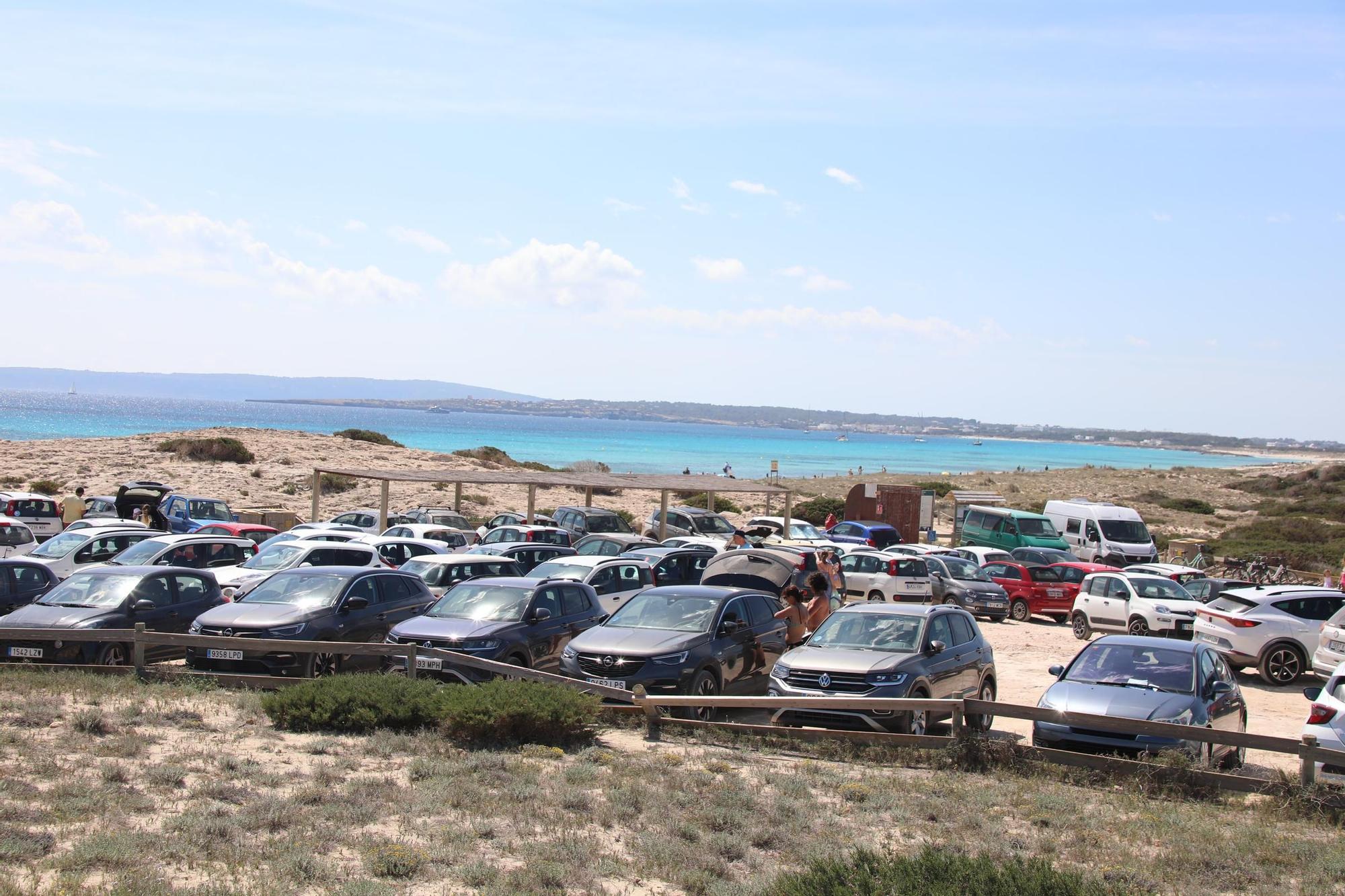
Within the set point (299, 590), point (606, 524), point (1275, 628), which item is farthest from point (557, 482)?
point (1275, 628)

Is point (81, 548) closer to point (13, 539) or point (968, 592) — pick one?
point (13, 539)

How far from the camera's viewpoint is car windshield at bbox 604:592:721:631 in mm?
13531

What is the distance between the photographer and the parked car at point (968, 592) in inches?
1011

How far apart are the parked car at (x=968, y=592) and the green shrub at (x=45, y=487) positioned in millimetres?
30022

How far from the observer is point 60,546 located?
20578 millimetres

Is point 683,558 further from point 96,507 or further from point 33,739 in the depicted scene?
point 96,507

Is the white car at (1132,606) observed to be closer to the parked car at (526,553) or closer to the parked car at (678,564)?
the parked car at (678,564)

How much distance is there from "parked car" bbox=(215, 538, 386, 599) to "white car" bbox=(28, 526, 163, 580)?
8.18ft

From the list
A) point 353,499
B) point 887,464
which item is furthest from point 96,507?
point 887,464

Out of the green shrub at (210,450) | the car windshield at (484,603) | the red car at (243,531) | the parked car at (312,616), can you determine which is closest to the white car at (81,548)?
the red car at (243,531)

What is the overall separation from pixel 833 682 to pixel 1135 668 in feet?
10.0

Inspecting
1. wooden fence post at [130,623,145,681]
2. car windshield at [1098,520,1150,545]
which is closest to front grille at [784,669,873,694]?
wooden fence post at [130,623,145,681]

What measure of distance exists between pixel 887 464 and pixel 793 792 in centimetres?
13265

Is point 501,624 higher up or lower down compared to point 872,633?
lower down
